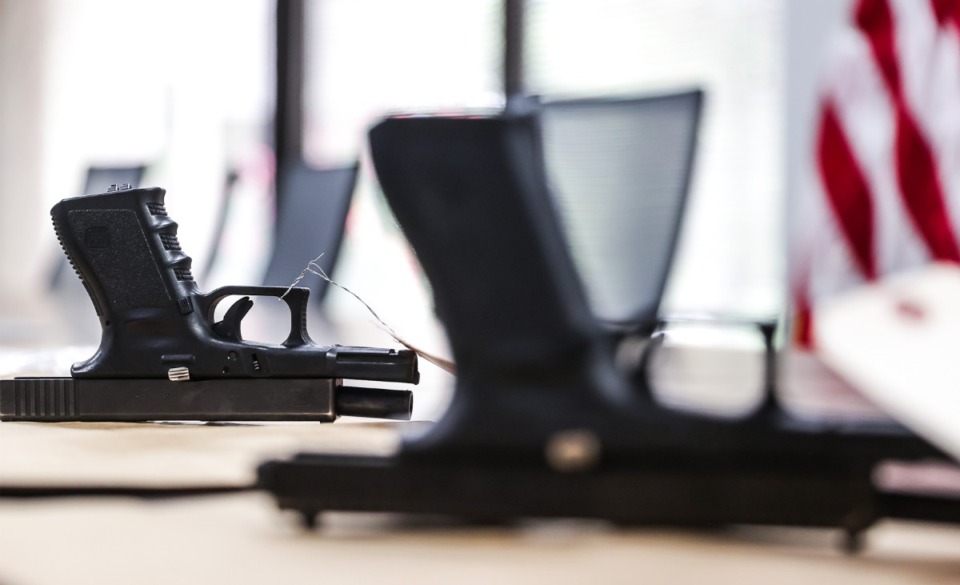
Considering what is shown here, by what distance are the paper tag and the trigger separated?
0.36 metres

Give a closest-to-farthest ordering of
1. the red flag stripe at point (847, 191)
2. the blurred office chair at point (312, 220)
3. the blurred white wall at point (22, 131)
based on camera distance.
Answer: the blurred office chair at point (312, 220) < the red flag stripe at point (847, 191) < the blurred white wall at point (22, 131)

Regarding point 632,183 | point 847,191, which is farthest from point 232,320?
point 847,191

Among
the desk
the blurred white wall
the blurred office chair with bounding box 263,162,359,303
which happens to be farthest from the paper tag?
the blurred white wall

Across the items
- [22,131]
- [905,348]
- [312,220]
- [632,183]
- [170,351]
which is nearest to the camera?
[905,348]

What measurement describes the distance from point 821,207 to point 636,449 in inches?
89.0

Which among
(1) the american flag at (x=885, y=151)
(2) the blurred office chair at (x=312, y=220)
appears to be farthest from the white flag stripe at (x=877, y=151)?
(2) the blurred office chair at (x=312, y=220)

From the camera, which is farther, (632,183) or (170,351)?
(632,183)

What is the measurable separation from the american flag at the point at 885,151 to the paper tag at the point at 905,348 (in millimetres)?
2064

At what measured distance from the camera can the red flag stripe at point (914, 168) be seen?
7.42 feet

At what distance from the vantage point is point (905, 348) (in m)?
0.31

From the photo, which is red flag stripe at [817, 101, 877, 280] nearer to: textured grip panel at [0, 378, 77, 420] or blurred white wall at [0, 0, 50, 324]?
textured grip panel at [0, 378, 77, 420]

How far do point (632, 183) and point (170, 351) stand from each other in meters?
1.34

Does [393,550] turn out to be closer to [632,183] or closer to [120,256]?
[120,256]

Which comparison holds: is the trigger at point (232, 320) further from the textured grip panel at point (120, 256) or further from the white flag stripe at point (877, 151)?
the white flag stripe at point (877, 151)
